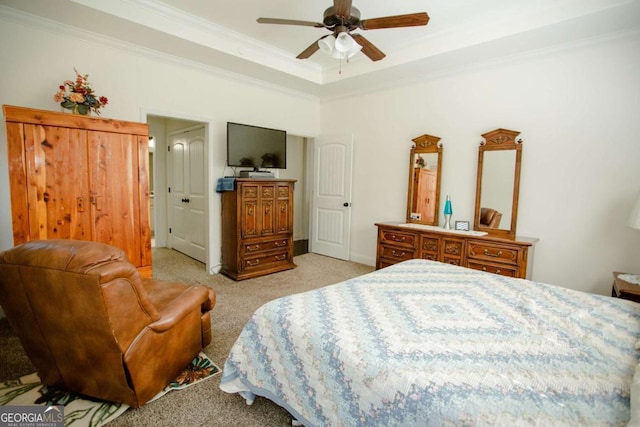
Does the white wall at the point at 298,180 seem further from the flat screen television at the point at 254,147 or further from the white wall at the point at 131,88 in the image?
the flat screen television at the point at 254,147

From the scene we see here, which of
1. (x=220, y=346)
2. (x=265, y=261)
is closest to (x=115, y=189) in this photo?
(x=220, y=346)

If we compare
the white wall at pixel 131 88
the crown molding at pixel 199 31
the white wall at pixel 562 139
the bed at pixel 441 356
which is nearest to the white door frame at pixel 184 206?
the white wall at pixel 131 88

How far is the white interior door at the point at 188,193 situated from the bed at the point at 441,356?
3.41 m

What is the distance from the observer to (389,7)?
311 centimetres

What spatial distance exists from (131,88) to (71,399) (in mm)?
3090

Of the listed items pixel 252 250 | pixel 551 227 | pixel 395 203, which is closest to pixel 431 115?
pixel 395 203

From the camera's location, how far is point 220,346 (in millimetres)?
2496

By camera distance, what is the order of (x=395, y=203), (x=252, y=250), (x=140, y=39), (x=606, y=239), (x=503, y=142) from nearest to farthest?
1. (x=606, y=239)
2. (x=140, y=39)
3. (x=503, y=142)
4. (x=252, y=250)
5. (x=395, y=203)

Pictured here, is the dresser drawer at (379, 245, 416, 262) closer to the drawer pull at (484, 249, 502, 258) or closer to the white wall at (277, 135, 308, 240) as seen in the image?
the drawer pull at (484, 249, 502, 258)

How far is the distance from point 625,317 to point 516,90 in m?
2.80

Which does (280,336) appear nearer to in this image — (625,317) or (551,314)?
(551,314)

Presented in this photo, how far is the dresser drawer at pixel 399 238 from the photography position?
402 centimetres

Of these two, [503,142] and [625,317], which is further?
[503,142]

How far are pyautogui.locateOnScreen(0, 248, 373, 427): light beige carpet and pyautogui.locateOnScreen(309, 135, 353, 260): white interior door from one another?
0.57 m
